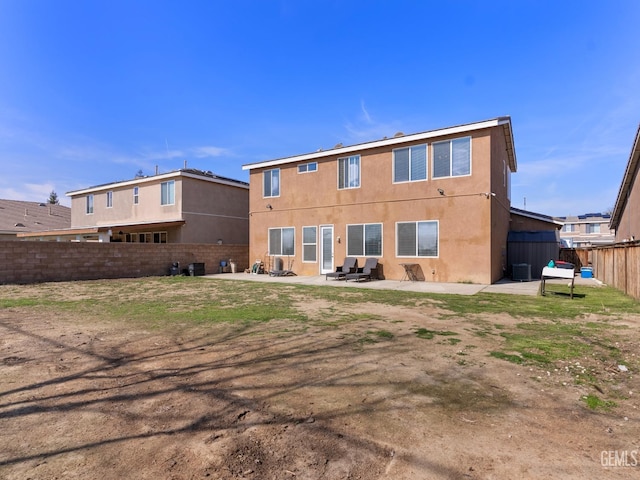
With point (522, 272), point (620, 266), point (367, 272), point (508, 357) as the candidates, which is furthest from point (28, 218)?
point (620, 266)

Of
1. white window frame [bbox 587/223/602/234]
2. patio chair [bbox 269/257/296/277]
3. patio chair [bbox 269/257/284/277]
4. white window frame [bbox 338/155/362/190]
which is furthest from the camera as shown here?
white window frame [bbox 587/223/602/234]

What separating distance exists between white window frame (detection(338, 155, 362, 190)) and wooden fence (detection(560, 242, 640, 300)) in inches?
382

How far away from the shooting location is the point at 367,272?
1541 centimetres

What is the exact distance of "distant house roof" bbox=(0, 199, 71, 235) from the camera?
32.5 metres

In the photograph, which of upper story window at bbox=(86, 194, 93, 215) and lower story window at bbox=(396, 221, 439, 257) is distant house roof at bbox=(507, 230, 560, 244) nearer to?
lower story window at bbox=(396, 221, 439, 257)

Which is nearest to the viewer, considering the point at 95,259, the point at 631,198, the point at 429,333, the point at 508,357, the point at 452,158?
the point at 508,357

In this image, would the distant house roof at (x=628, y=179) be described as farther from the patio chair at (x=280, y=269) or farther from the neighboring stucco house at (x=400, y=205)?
the patio chair at (x=280, y=269)

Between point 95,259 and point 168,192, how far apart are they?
24.5 feet

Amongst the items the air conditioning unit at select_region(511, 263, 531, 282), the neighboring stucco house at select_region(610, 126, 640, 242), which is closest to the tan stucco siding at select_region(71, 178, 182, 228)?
the air conditioning unit at select_region(511, 263, 531, 282)

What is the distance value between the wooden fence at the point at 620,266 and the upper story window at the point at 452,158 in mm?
5473

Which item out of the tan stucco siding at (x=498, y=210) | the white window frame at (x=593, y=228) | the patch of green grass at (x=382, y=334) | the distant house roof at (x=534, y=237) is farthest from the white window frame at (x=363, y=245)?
the white window frame at (x=593, y=228)

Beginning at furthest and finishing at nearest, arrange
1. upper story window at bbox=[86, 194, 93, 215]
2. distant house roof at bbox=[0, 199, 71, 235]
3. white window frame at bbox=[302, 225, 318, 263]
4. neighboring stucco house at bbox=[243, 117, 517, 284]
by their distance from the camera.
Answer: distant house roof at bbox=[0, 199, 71, 235] → upper story window at bbox=[86, 194, 93, 215] → white window frame at bbox=[302, 225, 318, 263] → neighboring stucco house at bbox=[243, 117, 517, 284]

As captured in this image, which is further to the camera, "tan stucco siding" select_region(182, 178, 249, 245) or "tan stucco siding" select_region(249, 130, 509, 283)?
"tan stucco siding" select_region(182, 178, 249, 245)

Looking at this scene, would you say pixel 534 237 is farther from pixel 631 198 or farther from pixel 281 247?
pixel 281 247
